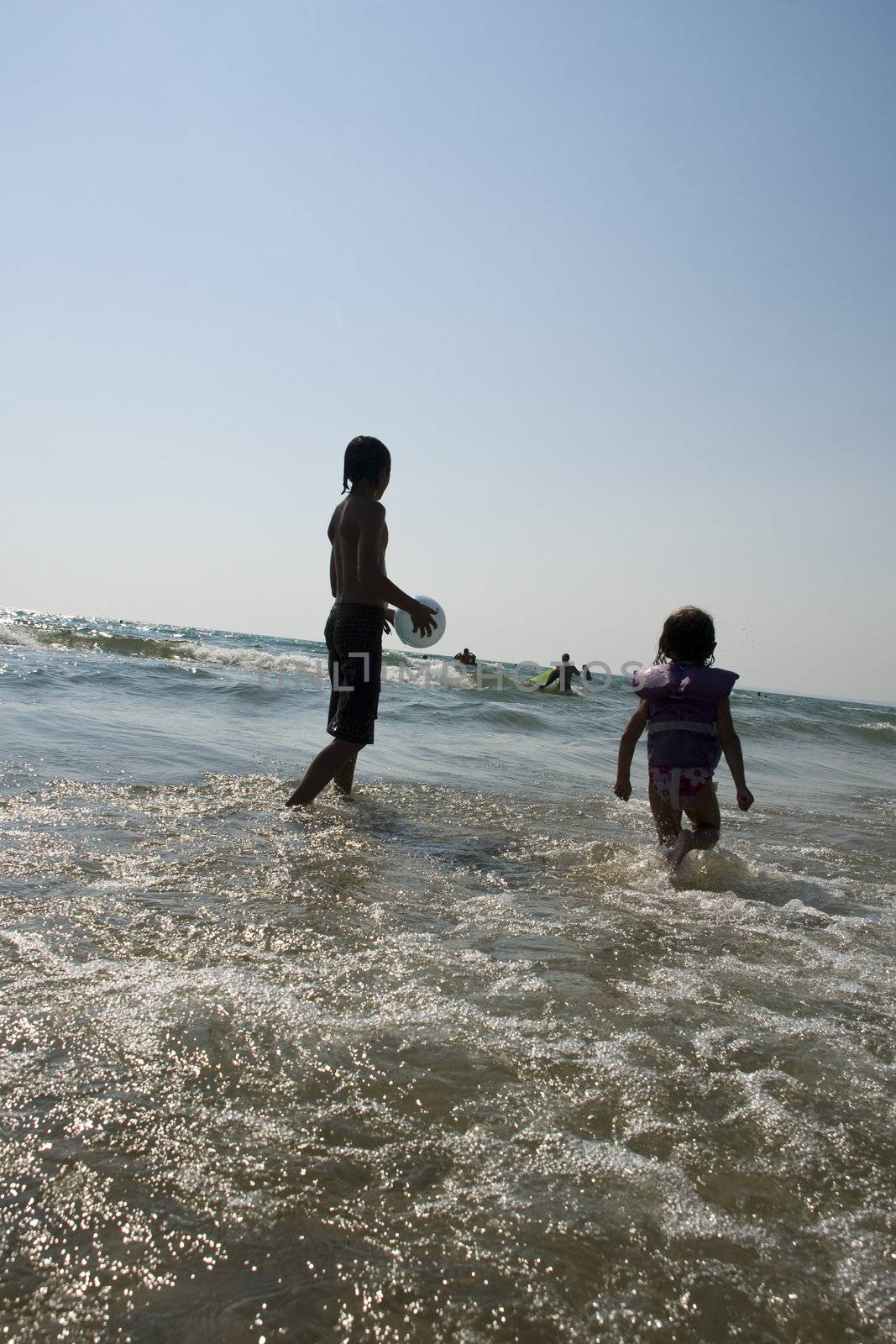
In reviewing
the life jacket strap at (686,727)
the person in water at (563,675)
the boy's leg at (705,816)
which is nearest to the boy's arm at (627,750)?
the life jacket strap at (686,727)

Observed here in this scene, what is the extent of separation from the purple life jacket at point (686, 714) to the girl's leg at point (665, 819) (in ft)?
0.58

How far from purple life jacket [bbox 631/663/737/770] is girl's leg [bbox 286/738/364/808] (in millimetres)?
1647

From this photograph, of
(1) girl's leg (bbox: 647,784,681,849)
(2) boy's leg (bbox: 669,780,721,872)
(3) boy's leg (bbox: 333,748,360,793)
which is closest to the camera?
(2) boy's leg (bbox: 669,780,721,872)

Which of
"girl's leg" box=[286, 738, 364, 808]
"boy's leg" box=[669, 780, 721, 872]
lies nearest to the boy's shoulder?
"girl's leg" box=[286, 738, 364, 808]

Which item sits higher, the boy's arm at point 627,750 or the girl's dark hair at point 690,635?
the girl's dark hair at point 690,635

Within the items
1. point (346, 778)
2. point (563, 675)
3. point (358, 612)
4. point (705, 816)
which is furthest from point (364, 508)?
point (563, 675)

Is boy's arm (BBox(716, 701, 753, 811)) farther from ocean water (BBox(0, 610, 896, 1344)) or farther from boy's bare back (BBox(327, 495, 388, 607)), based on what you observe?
boy's bare back (BBox(327, 495, 388, 607))

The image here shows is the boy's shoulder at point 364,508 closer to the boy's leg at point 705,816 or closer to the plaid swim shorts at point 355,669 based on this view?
the plaid swim shorts at point 355,669

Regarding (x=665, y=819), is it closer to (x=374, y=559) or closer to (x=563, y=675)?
(x=374, y=559)

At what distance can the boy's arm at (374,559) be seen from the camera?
471 centimetres

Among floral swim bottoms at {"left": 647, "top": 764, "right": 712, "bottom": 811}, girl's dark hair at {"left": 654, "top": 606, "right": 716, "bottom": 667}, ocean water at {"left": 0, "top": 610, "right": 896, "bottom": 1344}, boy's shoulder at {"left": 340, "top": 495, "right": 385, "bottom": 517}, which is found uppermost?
boy's shoulder at {"left": 340, "top": 495, "right": 385, "bottom": 517}

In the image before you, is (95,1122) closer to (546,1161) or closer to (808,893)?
(546,1161)

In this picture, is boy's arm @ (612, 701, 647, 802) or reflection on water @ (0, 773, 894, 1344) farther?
boy's arm @ (612, 701, 647, 802)

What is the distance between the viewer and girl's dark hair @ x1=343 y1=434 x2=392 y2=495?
4867 mm
